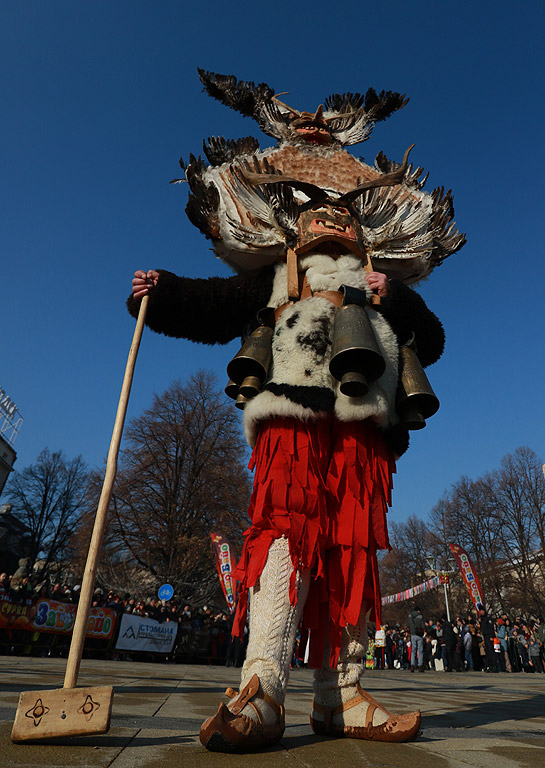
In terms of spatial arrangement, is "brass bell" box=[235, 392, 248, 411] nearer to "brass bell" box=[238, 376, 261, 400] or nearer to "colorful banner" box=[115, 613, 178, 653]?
"brass bell" box=[238, 376, 261, 400]

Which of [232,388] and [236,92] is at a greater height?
[236,92]

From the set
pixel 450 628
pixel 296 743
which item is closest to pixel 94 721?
pixel 296 743

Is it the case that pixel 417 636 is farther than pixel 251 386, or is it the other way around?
pixel 417 636

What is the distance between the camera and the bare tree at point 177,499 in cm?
1914

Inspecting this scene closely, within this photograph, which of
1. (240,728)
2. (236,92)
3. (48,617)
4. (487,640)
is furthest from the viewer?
(487,640)

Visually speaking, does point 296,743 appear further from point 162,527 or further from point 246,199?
point 162,527

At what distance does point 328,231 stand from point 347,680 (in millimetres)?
2192

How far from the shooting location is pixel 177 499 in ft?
66.9

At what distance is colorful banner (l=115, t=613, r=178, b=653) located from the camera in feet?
41.9

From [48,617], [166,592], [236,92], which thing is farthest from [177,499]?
[236,92]

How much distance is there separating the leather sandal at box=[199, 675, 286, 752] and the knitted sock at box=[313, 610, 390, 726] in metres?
0.37

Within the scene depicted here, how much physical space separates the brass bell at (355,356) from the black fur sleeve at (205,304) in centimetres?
74

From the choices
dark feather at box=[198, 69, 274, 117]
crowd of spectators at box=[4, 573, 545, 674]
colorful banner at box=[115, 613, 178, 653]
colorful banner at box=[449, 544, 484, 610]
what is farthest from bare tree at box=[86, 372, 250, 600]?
dark feather at box=[198, 69, 274, 117]

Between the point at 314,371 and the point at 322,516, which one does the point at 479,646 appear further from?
the point at 314,371
